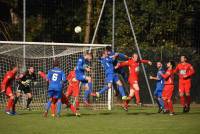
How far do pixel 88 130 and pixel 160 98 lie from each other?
7407 millimetres

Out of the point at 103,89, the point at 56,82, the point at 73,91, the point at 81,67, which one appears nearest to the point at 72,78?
the point at 73,91

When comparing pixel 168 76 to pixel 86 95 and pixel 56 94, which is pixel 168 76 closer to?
pixel 86 95

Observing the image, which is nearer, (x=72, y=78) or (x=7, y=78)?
(x=7, y=78)

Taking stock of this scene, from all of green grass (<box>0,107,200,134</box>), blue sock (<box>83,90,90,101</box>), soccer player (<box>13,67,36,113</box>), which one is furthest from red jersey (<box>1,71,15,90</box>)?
blue sock (<box>83,90,90,101</box>)

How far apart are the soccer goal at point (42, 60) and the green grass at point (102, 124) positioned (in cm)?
336

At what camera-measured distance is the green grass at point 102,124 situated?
17.9 m

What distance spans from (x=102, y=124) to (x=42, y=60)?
866 cm

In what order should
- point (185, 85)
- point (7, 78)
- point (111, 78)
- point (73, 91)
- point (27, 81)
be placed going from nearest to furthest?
1. point (7, 78)
2. point (27, 81)
3. point (111, 78)
4. point (185, 85)
5. point (73, 91)

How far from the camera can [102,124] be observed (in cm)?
1986

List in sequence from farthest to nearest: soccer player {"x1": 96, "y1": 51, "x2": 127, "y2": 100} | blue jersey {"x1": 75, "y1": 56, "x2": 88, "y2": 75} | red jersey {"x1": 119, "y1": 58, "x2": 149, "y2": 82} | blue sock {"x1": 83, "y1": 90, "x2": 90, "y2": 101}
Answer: red jersey {"x1": 119, "y1": 58, "x2": 149, "y2": 82} < blue sock {"x1": 83, "y1": 90, "x2": 90, "y2": 101} < soccer player {"x1": 96, "y1": 51, "x2": 127, "y2": 100} < blue jersey {"x1": 75, "y1": 56, "x2": 88, "y2": 75}

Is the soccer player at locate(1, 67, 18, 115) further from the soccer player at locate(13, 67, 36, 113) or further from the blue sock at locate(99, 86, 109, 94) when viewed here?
the blue sock at locate(99, 86, 109, 94)

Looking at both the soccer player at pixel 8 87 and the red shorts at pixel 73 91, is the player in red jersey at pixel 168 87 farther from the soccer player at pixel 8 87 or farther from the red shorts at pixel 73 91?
the soccer player at pixel 8 87

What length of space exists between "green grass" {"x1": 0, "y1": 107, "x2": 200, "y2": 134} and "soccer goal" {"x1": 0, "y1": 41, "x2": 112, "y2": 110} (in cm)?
336

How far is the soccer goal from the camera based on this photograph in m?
26.9
